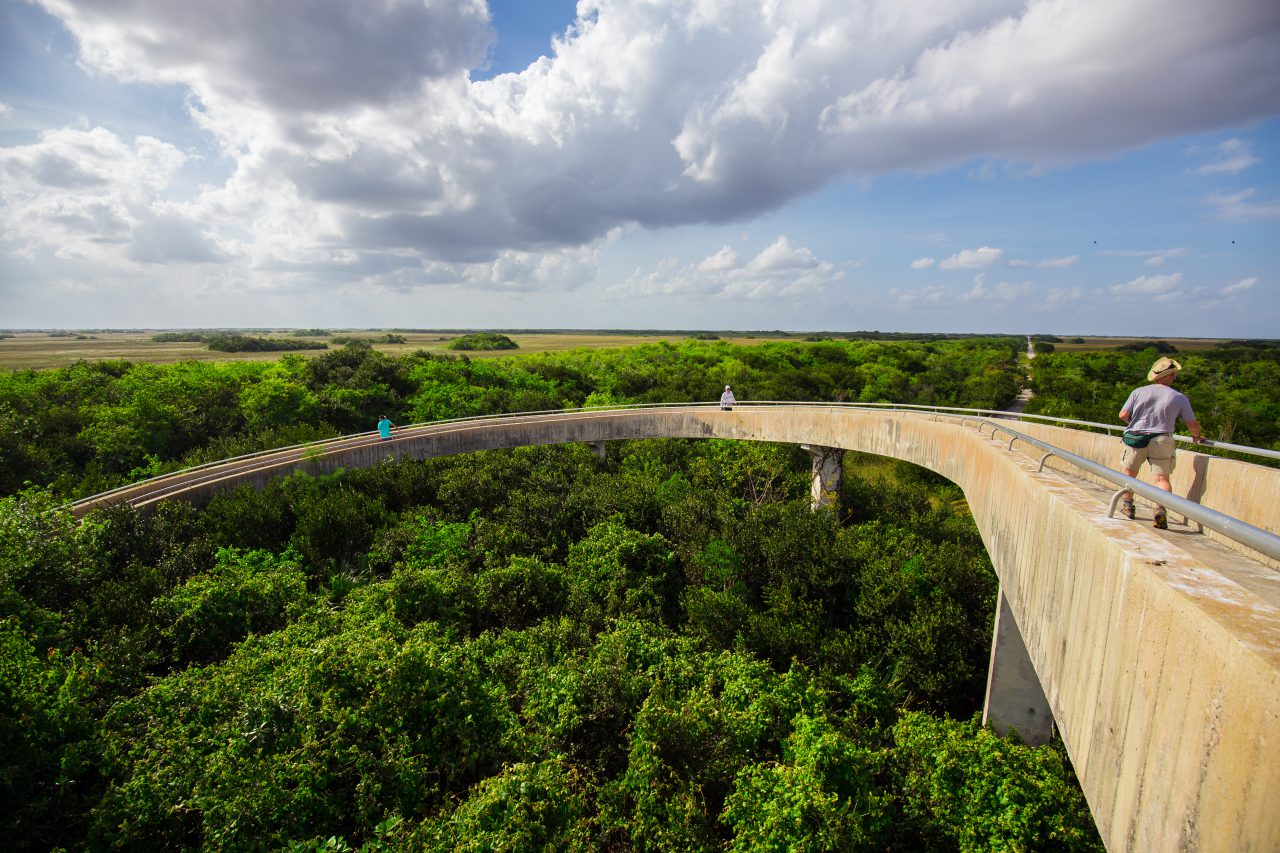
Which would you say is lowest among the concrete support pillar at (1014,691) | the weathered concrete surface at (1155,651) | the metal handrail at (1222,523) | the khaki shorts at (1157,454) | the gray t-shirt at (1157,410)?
the concrete support pillar at (1014,691)

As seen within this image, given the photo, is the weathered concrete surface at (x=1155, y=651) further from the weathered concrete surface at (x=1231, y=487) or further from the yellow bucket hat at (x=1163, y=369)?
the yellow bucket hat at (x=1163, y=369)

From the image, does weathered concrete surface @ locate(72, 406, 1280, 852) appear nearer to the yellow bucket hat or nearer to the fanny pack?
the fanny pack

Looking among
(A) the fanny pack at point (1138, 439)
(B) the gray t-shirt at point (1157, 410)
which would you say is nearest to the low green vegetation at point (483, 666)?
(A) the fanny pack at point (1138, 439)

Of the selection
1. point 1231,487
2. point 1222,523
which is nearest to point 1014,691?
point 1231,487

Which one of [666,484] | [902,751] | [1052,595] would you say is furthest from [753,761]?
[666,484]

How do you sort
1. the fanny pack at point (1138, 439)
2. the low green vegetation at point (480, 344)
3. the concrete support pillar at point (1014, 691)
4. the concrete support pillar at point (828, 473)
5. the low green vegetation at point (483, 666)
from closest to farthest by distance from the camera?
the fanny pack at point (1138, 439), the low green vegetation at point (483, 666), the concrete support pillar at point (1014, 691), the concrete support pillar at point (828, 473), the low green vegetation at point (480, 344)

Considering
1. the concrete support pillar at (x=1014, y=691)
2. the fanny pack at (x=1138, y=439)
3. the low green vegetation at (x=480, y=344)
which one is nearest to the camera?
the fanny pack at (x=1138, y=439)

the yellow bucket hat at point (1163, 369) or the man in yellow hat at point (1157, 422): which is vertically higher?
the yellow bucket hat at point (1163, 369)
